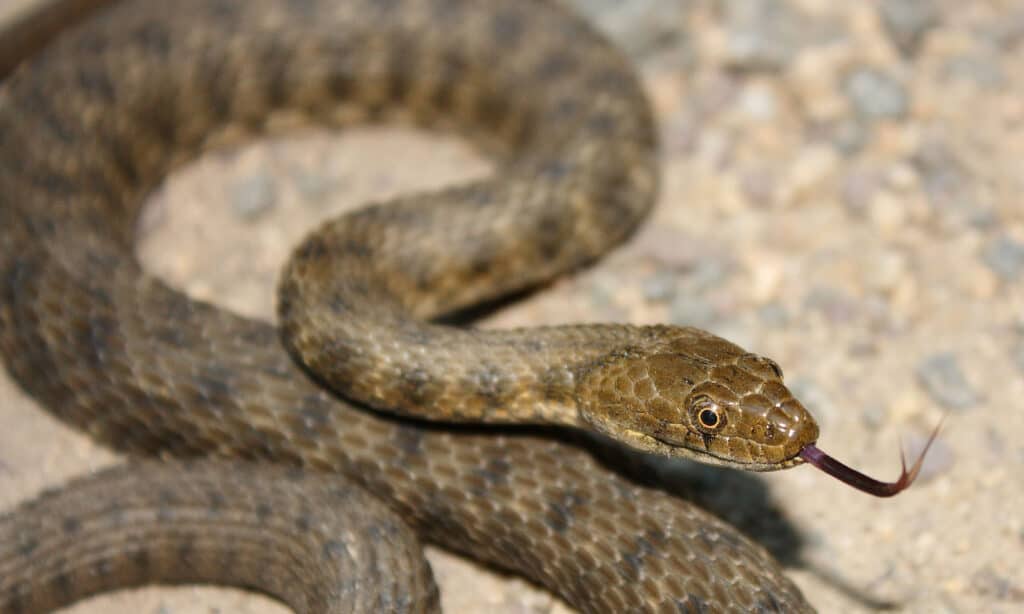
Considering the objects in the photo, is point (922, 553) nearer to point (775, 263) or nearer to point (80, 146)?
point (775, 263)

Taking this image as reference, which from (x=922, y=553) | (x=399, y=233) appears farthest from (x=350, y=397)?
(x=922, y=553)

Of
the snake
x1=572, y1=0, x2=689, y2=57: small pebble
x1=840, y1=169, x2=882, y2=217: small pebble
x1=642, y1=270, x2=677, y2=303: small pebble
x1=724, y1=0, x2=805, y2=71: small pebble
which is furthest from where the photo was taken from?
x1=572, y1=0, x2=689, y2=57: small pebble

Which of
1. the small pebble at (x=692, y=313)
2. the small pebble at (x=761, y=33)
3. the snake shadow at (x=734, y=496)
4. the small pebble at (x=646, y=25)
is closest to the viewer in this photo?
the snake shadow at (x=734, y=496)

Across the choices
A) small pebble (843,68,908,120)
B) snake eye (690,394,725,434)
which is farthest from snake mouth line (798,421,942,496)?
small pebble (843,68,908,120)

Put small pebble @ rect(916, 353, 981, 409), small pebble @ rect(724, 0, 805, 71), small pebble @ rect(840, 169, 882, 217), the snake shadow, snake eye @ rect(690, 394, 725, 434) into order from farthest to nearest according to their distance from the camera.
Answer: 1. small pebble @ rect(724, 0, 805, 71)
2. small pebble @ rect(840, 169, 882, 217)
3. small pebble @ rect(916, 353, 981, 409)
4. the snake shadow
5. snake eye @ rect(690, 394, 725, 434)

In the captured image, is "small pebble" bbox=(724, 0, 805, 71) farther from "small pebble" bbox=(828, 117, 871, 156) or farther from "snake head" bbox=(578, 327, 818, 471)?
"snake head" bbox=(578, 327, 818, 471)

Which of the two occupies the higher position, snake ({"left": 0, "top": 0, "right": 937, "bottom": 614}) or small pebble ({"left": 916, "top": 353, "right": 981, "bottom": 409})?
small pebble ({"left": 916, "top": 353, "right": 981, "bottom": 409})

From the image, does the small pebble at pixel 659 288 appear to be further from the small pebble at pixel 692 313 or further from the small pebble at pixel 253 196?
the small pebble at pixel 253 196

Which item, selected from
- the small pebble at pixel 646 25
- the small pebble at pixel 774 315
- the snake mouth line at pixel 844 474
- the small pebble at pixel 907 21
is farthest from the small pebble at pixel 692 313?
the small pebble at pixel 907 21
